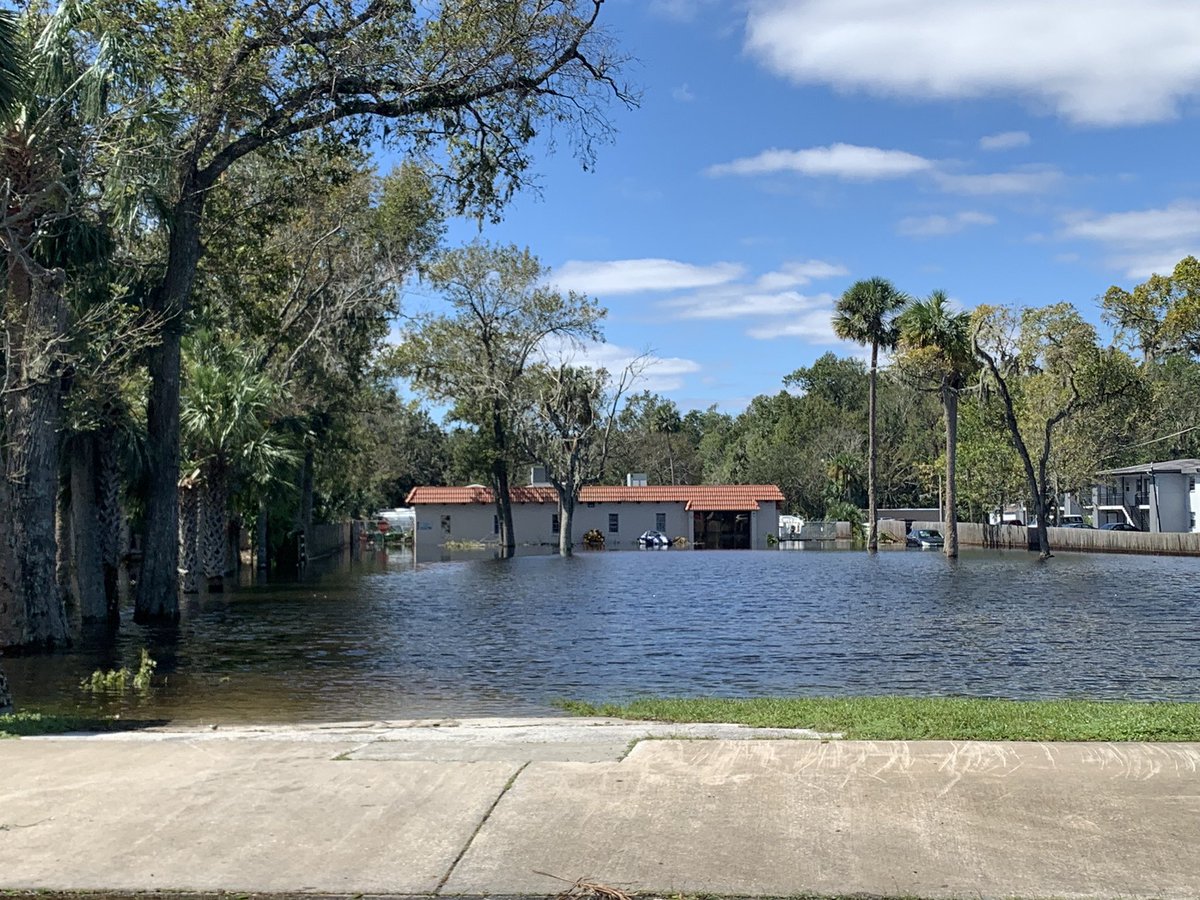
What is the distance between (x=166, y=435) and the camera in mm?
25938

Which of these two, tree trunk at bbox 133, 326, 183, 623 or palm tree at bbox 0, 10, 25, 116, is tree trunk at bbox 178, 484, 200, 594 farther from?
palm tree at bbox 0, 10, 25, 116

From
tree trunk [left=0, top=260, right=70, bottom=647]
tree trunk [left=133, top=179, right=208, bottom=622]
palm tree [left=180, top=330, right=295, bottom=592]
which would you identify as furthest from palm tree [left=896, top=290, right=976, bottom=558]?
tree trunk [left=0, top=260, right=70, bottom=647]

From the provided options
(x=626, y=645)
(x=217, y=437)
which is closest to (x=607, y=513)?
(x=217, y=437)

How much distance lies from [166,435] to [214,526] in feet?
49.5

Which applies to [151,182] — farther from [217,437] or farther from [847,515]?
[847,515]

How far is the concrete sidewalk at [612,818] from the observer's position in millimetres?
5957

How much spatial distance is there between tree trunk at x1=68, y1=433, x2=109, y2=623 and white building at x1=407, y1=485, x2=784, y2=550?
2291 inches

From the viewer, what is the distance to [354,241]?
44.6 metres

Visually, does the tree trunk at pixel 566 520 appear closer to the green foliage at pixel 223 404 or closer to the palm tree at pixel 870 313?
the palm tree at pixel 870 313

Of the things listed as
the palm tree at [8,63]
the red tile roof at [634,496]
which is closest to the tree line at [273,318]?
the palm tree at [8,63]

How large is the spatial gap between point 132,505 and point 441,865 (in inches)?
1185

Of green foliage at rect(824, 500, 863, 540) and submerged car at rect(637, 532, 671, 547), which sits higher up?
green foliage at rect(824, 500, 863, 540)

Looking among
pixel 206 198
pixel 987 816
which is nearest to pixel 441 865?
pixel 987 816

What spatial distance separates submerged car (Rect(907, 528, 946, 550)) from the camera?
79812mm
